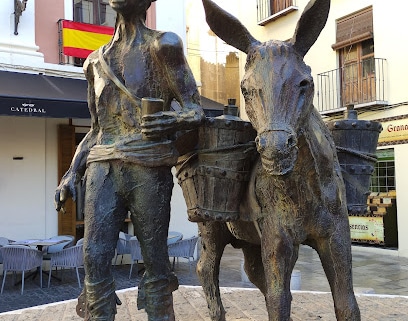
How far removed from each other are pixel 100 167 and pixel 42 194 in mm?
7427

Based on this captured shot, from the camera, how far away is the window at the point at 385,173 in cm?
1243

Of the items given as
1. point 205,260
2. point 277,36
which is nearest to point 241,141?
point 205,260

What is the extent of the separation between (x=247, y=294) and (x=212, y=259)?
1.76 metres

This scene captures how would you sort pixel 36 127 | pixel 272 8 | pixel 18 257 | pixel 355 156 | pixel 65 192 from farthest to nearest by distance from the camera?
pixel 272 8, pixel 36 127, pixel 18 257, pixel 355 156, pixel 65 192

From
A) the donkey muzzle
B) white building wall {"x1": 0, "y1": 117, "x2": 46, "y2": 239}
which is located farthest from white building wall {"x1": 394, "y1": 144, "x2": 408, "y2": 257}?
the donkey muzzle

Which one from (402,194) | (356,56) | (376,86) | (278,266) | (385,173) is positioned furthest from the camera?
(356,56)

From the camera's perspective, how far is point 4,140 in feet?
30.7

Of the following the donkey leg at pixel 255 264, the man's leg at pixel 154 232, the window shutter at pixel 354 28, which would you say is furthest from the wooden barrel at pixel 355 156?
the window shutter at pixel 354 28

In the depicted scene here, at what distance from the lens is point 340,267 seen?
111 inches

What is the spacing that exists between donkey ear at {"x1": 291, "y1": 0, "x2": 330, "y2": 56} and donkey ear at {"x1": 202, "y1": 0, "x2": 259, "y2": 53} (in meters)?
0.21

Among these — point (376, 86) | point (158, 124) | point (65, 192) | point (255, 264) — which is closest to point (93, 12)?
point (376, 86)

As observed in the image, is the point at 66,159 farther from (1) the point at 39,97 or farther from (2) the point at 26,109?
(2) the point at 26,109

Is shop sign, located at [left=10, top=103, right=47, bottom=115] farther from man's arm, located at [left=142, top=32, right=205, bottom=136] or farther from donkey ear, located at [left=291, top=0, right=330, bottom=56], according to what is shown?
donkey ear, located at [left=291, top=0, right=330, bottom=56]

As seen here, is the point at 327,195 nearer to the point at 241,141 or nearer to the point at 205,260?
the point at 241,141
